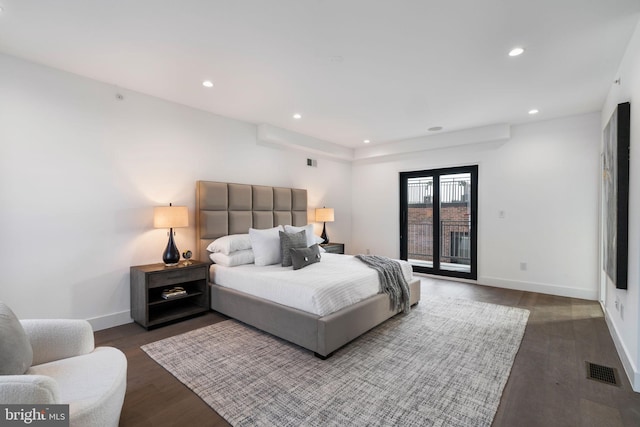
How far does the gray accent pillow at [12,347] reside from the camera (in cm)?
127

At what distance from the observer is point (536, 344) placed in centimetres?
282

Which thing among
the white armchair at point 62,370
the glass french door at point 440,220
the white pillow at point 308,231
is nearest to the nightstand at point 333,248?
the white pillow at point 308,231

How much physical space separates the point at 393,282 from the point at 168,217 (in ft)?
8.84

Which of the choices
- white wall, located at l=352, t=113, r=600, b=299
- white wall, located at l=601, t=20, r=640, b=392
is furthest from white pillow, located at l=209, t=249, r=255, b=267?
white wall, located at l=352, t=113, r=600, b=299

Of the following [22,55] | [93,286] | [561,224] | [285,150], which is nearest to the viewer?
[22,55]

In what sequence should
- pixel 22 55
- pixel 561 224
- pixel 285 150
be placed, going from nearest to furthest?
pixel 22 55
pixel 561 224
pixel 285 150

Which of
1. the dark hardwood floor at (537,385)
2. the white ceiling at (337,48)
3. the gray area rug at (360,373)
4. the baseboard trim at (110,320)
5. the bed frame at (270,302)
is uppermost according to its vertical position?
the white ceiling at (337,48)

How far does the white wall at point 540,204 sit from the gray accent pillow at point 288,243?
3238mm

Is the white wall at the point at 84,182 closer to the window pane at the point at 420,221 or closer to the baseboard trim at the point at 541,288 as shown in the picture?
the window pane at the point at 420,221

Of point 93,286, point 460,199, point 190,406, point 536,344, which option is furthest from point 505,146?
point 93,286

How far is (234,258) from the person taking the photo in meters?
3.68

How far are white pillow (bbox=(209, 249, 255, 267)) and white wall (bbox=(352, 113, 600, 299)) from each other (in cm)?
384

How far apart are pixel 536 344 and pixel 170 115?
4771 mm

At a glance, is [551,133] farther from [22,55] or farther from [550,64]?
[22,55]
